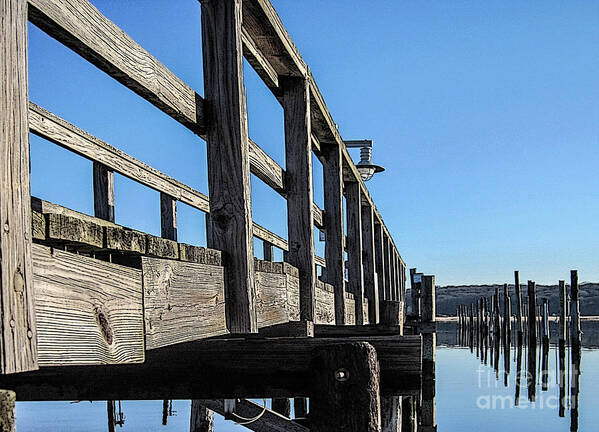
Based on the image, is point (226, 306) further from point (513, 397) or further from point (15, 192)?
point (513, 397)

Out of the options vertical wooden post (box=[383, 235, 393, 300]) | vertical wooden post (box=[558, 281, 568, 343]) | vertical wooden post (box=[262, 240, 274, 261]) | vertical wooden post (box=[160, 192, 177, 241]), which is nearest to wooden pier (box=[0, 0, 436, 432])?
vertical wooden post (box=[160, 192, 177, 241])

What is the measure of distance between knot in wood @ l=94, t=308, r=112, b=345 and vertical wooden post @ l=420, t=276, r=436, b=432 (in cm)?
951

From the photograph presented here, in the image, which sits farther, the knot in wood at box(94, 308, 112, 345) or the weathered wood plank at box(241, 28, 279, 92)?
the weathered wood plank at box(241, 28, 279, 92)

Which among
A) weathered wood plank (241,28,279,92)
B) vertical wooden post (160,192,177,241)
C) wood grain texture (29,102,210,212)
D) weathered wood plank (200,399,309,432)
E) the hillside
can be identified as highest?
weathered wood plank (241,28,279,92)

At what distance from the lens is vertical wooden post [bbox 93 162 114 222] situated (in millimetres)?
5203

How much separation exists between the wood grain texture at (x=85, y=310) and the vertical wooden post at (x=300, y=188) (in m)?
2.43

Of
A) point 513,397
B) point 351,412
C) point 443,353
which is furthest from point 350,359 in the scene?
point 443,353

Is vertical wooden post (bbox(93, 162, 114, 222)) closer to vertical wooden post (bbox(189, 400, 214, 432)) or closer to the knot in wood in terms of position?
the knot in wood

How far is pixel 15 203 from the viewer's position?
1.75 m

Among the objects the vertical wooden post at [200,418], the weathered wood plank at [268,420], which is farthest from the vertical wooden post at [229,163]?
the vertical wooden post at [200,418]

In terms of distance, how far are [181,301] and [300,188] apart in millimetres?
2167

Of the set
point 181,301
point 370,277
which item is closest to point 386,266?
point 370,277

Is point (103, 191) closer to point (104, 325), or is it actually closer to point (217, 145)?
point (217, 145)

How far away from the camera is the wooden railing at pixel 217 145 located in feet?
5.78
